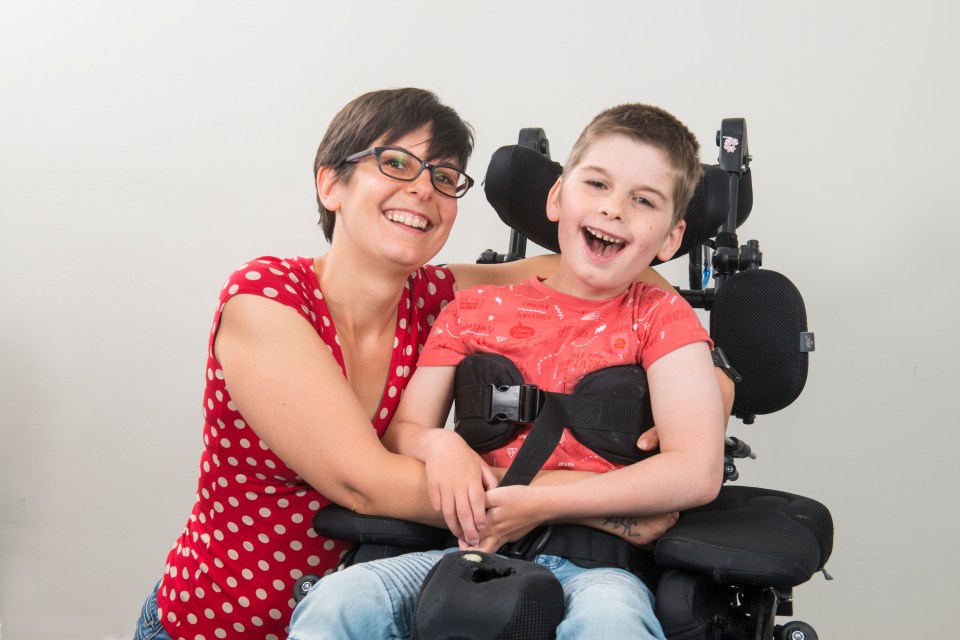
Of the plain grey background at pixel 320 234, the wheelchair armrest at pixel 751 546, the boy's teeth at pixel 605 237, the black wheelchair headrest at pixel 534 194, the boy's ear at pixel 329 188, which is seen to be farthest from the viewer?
the plain grey background at pixel 320 234

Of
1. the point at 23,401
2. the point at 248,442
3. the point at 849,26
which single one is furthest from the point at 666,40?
the point at 23,401

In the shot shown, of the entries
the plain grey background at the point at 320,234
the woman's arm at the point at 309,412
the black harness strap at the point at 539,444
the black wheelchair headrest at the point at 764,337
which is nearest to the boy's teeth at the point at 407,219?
the woman's arm at the point at 309,412

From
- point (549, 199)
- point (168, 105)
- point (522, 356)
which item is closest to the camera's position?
point (522, 356)

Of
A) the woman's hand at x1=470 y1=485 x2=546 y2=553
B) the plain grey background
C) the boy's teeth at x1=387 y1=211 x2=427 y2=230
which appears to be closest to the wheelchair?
the woman's hand at x1=470 y1=485 x2=546 y2=553

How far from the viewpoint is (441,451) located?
4.95ft

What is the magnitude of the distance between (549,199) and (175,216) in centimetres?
143

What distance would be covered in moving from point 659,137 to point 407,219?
1.46ft

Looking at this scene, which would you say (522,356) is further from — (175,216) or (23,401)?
(23,401)

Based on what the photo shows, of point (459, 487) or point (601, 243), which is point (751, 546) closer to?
point (459, 487)

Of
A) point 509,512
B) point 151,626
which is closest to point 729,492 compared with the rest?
point 509,512

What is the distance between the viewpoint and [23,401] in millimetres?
2928

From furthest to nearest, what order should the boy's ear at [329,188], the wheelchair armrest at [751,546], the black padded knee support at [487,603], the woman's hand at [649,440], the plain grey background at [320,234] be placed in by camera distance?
the plain grey background at [320,234] < the boy's ear at [329,188] < the woman's hand at [649,440] < the wheelchair armrest at [751,546] < the black padded knee support at [487,603]

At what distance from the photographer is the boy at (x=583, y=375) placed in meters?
1.32

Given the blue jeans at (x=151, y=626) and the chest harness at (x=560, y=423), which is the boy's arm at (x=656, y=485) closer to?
the chest harness at (x=560, y=423)
